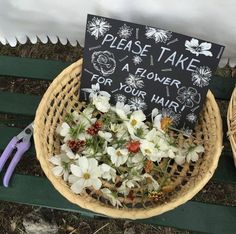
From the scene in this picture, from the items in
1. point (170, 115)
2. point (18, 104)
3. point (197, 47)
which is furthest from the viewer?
point (18, 104)

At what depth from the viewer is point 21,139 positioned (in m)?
1.05

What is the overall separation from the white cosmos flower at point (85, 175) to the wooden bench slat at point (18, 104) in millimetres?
287

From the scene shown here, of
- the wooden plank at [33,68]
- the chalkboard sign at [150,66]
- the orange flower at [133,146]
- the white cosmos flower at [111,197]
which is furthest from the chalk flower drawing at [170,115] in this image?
the wooden plank at [33,68]

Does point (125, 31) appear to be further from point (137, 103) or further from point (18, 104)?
point (18, 104)

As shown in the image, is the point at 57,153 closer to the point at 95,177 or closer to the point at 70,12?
the point at 95,177

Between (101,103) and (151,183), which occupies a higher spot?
(101,103)

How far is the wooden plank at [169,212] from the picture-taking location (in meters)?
1.00

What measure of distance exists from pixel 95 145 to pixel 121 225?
535 mm

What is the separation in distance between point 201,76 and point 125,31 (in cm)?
18

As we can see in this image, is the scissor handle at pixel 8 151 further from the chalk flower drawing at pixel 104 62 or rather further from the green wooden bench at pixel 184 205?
the chalk flower drawing at pixel 104 62

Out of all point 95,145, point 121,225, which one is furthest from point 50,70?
point 121,225

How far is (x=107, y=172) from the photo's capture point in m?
0.93

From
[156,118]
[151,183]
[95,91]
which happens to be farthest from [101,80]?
[151,183]

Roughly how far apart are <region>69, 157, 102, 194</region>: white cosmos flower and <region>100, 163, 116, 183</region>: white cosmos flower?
14 mm
